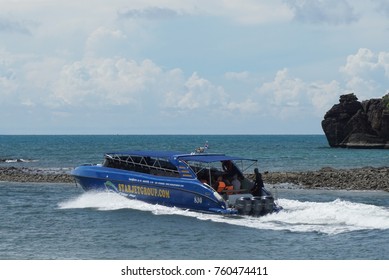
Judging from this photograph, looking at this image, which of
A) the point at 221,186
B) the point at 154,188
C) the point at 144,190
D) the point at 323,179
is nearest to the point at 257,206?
the point at 221,186

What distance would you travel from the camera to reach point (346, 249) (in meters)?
19.6

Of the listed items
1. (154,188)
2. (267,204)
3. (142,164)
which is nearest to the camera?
(267,204)

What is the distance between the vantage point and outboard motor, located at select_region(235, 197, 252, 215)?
25.3 m

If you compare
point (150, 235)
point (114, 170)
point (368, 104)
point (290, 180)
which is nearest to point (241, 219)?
point (150, 235)

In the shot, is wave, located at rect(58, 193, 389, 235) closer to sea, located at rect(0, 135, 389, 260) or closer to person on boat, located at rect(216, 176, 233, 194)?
sea, located at rect(0, 135, 389, 260)

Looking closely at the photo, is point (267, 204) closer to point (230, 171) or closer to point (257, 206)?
point (257, 206)

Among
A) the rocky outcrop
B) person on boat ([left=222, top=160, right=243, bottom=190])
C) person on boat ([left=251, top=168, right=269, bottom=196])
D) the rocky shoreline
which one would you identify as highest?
the rocky outcrop

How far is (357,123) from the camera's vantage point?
392 feet

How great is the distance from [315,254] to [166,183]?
33.3ft

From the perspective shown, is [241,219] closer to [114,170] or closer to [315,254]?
[315,254]

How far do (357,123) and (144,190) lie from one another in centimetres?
9647

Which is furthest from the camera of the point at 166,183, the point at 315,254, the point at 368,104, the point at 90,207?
the point at 368,104

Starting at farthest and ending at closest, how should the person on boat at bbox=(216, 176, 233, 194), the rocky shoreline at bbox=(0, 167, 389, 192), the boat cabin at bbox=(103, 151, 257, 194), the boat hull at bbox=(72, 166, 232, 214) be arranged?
the rocky shoreline at bbox=(0, 167, 389, 192) < the boat cabin at bbox=(103, 151, 257, 194) < the person on boat at bbox=(216, 176, 233, 194) < the boat hull at bbox=(72, 166, 232, 214)

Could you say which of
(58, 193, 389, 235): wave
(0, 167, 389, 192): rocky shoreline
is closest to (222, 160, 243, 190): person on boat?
(58, 193, 389, 235): wave
